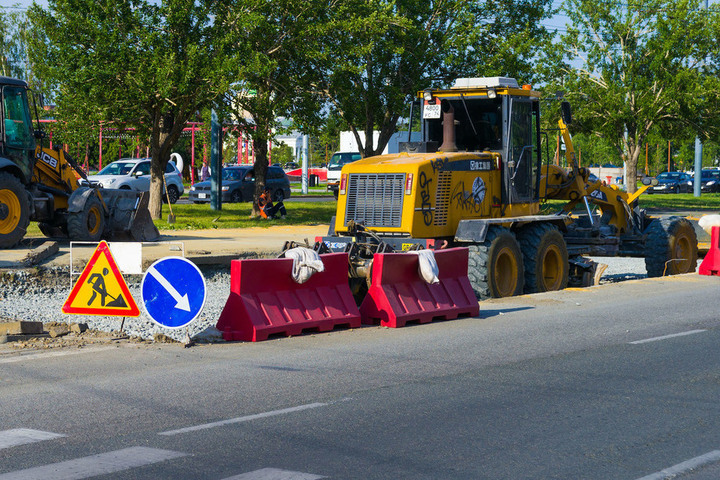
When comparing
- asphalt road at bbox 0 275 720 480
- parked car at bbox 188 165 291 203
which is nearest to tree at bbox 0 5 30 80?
parked car at bbox 188 165 291 203

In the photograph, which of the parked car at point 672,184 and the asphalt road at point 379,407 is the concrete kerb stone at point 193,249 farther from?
the parked car at point 672,184

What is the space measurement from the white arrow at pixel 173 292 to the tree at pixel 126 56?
1477 cm

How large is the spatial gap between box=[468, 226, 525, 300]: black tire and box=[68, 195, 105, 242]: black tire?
352 inches

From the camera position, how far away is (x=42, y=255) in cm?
1658

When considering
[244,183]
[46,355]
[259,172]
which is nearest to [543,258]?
[46,355]

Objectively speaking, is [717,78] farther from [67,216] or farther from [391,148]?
[67,216]

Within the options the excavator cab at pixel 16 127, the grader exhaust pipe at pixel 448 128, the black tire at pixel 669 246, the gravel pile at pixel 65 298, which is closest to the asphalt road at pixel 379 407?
the gravel pile at pixel 65 298

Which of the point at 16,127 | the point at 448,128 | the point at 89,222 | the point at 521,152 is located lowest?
the point at 89,222

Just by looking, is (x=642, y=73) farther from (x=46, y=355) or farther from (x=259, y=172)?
(x=46, y=355)

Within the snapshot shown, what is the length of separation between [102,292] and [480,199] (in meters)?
6.41

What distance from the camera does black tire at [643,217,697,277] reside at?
18.0 meters

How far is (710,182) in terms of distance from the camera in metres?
75.4

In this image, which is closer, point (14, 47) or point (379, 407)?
point (379, 407)

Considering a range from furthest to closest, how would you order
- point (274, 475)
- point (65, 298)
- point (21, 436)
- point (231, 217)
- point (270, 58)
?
point (231, 217)
point (270, 58)
point (65, 298)
point (21, 436)
point (274, 475)
